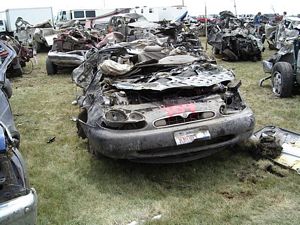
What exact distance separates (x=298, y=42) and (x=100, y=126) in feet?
14.2

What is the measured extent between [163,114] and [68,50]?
8.08m

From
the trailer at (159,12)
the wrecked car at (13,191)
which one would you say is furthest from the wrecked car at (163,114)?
the trailer at (159,12)

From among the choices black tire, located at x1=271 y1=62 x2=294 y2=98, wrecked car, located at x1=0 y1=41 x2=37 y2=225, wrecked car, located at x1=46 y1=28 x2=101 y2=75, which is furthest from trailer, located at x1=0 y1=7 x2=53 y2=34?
wrecked car, located at x1=0 y1=41 x2=37 y2=225

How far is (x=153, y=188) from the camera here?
154 inches

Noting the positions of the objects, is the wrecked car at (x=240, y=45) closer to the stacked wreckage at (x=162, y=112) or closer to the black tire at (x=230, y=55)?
the black tire at (x=230, y=55)

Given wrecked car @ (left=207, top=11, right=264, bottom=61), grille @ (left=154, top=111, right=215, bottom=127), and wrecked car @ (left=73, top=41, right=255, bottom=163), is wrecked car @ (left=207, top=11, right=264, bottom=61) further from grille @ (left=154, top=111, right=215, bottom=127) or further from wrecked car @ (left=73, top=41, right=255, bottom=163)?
grille @ (left=154, top=111, right=215, bottom=127)

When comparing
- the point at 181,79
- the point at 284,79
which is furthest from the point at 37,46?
the point at 181,79

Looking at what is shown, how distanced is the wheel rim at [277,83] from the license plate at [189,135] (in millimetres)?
3919

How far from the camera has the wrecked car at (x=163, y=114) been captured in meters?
3.83

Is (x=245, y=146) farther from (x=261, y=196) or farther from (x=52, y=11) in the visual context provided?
(x=52, y=11)

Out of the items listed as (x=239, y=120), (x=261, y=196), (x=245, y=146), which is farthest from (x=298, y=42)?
(x=261, y=196)

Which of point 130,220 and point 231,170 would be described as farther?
point 231,170

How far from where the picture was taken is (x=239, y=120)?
4070mm

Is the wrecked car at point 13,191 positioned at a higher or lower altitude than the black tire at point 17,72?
higher
